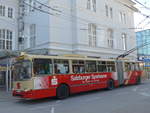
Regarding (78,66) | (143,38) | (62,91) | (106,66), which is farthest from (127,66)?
(143,38)

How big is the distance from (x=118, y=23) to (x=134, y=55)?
655 cm

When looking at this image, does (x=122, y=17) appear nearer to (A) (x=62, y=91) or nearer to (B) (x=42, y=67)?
(A) (x=62, y=91)

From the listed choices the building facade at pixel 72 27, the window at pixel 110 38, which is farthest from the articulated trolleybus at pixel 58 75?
the window at pixel 110 38

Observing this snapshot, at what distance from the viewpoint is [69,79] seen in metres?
13.2

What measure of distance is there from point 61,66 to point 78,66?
165 cm

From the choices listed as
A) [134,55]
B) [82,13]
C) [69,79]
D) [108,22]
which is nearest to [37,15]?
[82,13]

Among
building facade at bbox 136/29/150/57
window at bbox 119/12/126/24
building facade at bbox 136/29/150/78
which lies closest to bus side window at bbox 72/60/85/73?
building facade at bbox 136/29/150/78

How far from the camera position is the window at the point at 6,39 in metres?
23.1

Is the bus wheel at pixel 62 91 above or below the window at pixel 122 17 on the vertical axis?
below

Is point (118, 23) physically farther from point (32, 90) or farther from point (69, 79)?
point (32, 90)

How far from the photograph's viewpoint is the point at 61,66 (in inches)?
511

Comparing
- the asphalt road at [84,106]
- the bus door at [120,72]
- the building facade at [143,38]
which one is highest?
the building facade at [143,38]

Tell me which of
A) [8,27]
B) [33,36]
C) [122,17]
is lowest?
[33,36]

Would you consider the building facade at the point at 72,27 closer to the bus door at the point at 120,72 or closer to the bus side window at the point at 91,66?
the bus door at the point at 120,72
